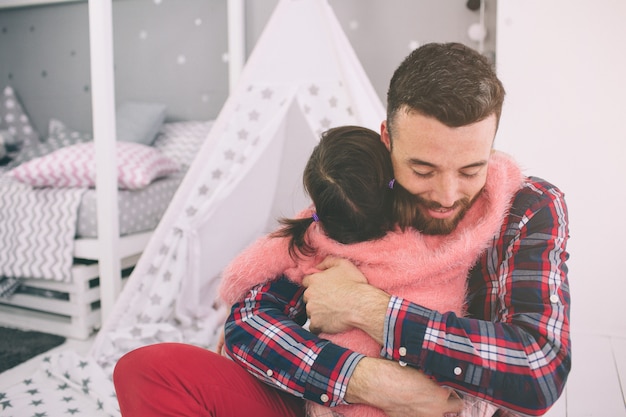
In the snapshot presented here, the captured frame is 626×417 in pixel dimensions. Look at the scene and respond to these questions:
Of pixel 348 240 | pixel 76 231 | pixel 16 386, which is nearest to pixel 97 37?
pixel 76 231

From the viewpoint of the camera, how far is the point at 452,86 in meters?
0.85

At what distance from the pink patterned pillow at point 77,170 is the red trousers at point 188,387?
144 centimetres

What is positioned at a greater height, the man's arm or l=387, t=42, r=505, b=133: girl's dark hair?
l=387, t=42, r=505, b=133: girl's dark hair

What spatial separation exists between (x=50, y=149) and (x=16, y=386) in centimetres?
153

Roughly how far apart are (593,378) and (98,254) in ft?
6.49

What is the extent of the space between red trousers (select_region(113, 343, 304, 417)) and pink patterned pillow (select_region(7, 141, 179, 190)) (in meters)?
1.44

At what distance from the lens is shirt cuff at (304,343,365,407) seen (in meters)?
0.86

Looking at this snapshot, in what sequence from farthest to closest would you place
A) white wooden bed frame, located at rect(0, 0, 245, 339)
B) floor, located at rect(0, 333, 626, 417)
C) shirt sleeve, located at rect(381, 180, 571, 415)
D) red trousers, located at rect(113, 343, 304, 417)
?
white wooden bed frame, located at rect(0, 0, 245, 339) → floor, located at rect(0, 333, 626, 417) → red trousers, located at rect(113, 343, 304, 417) → shirt sleeve, located at rect(381, 180, 571, 415)

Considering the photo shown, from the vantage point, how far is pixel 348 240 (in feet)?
3.28

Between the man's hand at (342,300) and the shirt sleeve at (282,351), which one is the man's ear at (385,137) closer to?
the man's hand at (342,300)

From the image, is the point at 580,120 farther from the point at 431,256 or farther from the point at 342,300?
the point at 342,300

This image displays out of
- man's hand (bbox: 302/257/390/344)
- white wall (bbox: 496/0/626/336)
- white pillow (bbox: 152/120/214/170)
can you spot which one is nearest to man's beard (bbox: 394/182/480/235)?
man's hand (bbox: 302/257/390/344)

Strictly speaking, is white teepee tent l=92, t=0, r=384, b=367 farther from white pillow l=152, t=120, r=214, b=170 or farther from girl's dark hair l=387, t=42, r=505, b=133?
girl's dark hair l=387, t=42, r=505, b=133

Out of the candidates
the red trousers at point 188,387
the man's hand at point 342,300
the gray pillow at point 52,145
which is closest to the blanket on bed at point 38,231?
the gray pillow at point 52,145
